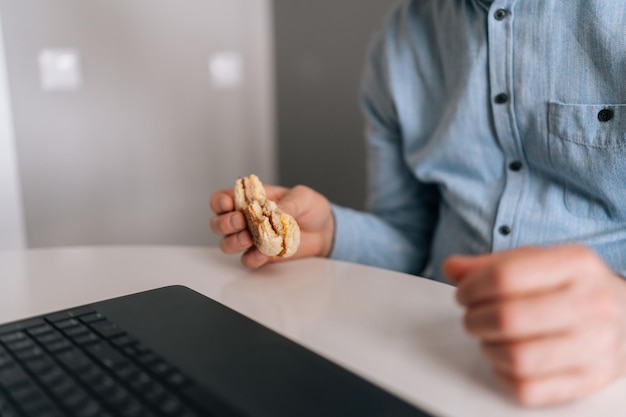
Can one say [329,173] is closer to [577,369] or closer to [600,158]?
[600,158]

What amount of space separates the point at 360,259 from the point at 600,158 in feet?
0.98

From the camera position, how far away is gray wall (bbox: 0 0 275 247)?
44.4 inches

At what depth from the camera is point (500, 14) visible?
26.4 inches

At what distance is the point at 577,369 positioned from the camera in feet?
1.19

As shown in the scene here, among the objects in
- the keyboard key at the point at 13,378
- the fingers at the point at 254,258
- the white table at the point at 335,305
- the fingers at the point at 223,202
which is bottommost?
the white table at the point at 335,305

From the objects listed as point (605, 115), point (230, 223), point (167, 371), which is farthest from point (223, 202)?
point (605, 115)

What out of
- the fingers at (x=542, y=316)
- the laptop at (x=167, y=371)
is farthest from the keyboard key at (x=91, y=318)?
the fingers at (x=542, y=316)

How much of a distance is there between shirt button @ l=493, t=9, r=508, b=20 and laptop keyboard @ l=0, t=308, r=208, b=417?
1.63 ft

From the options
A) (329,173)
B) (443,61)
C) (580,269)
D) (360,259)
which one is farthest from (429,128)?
(329,173)

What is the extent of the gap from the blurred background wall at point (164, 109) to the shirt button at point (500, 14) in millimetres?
569

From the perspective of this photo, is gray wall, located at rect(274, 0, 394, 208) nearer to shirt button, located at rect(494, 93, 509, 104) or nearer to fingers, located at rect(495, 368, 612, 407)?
shirt button, located at rect(494, 93, 509, 104)

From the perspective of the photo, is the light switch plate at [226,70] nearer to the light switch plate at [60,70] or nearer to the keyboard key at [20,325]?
the light switch plate at [60,70]

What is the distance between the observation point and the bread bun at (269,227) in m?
0.58

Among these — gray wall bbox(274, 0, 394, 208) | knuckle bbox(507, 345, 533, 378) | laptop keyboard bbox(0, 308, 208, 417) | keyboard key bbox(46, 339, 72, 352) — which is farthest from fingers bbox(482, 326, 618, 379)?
gray wall bbox(274, 0, 394, 208)
